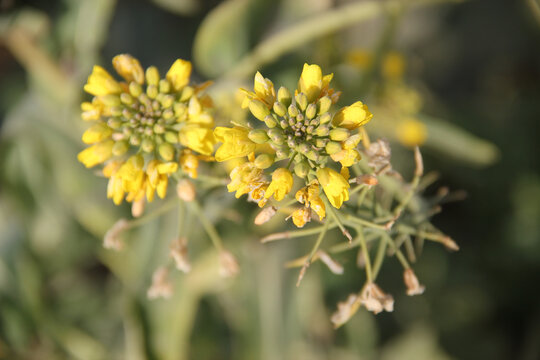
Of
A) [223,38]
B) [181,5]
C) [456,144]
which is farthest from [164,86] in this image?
[456,144]


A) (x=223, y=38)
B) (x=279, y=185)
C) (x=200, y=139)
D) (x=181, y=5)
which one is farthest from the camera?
(x=181, y=5)

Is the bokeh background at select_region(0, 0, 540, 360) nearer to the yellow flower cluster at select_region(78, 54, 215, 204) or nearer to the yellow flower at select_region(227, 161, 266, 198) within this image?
the yellow flower cluster at select_region(78, 54, 215, 204)

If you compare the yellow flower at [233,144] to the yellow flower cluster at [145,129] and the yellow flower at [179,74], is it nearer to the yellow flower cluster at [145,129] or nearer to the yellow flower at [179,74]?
the yellow flower cluster at [145,129]

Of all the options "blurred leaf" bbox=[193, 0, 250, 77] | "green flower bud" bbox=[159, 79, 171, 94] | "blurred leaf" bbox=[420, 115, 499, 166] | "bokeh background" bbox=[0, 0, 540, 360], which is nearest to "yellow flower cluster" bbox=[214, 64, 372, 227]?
"green flower bud" bbox=[159, 79, 171, 94]

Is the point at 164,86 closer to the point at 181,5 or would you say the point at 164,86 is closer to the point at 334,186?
the point at 334,186

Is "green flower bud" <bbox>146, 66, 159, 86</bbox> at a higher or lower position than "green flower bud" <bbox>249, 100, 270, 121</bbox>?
higher

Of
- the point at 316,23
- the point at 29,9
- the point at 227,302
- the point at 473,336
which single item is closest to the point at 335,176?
the point at 316,23

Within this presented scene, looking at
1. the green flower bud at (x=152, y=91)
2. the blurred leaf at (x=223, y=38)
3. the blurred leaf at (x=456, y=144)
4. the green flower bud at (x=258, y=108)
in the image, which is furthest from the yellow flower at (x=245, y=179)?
the blurred leaf at (x=456, y=144)
